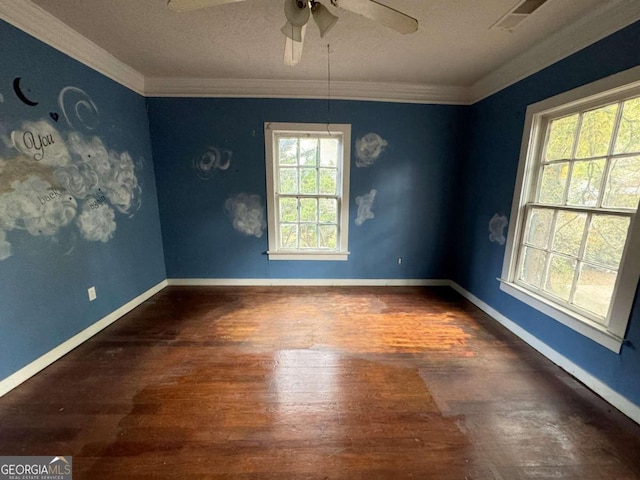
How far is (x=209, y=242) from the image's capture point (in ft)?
11.2

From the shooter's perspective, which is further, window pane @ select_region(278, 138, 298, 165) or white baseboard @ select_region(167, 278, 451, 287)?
white baseboard @ select_region(167, 278, 451, 287)

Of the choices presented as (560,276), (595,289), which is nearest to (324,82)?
(560,276)

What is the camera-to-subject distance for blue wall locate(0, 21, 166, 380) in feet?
5.62

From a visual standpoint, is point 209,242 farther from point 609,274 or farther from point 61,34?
point 609,274

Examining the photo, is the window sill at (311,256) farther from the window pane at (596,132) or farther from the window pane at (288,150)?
the window pane at (596,132)

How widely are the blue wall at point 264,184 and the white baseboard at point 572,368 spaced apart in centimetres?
105

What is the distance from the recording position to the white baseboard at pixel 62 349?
1720 mm

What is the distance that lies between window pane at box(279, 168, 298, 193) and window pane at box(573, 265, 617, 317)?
282cm

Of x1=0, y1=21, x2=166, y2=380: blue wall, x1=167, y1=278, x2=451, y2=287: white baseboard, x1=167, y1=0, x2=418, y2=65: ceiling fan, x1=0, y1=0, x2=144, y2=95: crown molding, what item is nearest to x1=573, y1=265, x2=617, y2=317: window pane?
x1=167, y1=278, x2=451, y2=287: white baseboard

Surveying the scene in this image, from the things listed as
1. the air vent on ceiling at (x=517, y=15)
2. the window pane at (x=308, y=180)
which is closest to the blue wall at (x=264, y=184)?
the window pane at (x=308, y=180)

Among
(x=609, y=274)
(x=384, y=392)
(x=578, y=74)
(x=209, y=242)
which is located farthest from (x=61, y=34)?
(x=609, y=274)

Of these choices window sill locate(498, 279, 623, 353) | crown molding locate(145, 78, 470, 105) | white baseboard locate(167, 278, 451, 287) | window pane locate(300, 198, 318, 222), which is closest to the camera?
window sill locate(498, 279, 623, 353)

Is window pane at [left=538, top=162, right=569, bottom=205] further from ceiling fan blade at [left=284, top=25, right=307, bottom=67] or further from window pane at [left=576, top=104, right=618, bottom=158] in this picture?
ceiling fan blade at [left=284, top=25, right=307, bottom=67]
